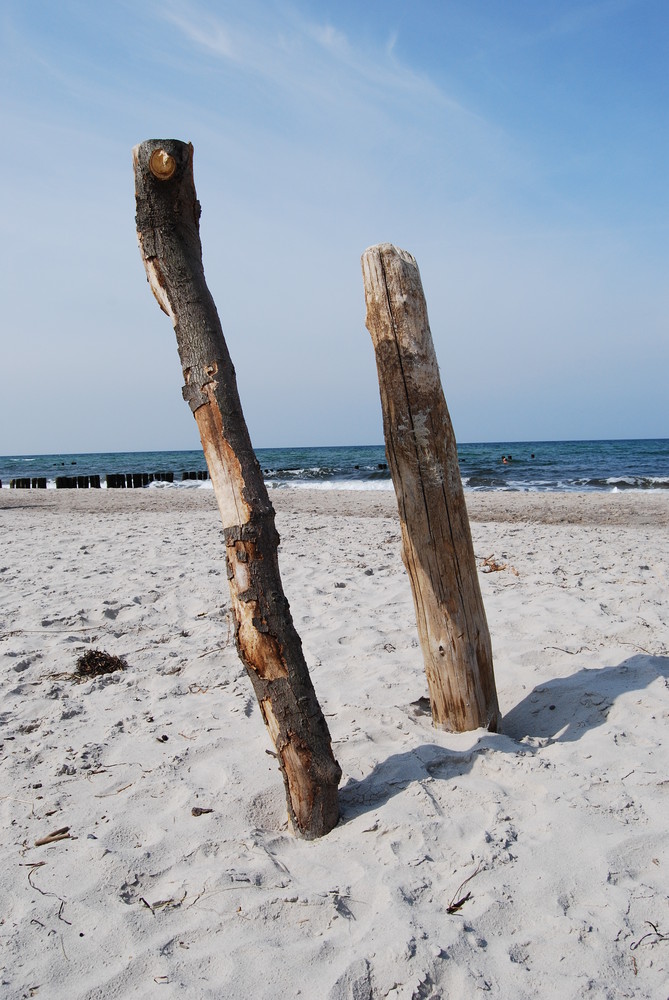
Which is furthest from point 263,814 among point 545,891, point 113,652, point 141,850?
point 113,652

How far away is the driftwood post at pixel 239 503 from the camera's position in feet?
8.59

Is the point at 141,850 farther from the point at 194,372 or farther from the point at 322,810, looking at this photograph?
the point at 194,372

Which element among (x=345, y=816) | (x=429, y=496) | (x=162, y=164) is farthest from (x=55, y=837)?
(x=162, y=164)

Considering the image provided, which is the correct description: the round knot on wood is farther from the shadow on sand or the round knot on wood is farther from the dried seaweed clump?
the dried seaweed clump

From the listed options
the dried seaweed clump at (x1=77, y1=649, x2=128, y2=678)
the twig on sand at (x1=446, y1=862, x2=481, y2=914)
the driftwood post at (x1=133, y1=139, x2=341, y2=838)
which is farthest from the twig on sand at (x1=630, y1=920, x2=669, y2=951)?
the dried seaweed clump at (x1=77, y1=649, x2=128, y2=678)

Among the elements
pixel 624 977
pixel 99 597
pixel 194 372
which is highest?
pixel 194 372

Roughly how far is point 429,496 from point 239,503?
1.11 m

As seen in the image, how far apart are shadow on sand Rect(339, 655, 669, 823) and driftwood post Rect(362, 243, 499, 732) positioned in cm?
26

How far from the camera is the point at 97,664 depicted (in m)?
4.48

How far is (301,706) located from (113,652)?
2.61m

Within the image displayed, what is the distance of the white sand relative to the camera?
6.61 feet

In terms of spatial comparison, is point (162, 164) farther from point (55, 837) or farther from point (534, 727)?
point (534, 727)

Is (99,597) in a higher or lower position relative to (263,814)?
higher

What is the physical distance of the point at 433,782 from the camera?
9.60ft
